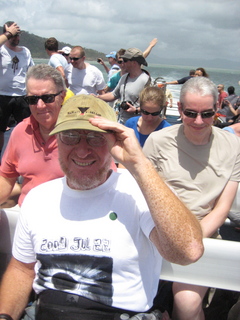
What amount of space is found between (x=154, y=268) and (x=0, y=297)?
0.72 meters

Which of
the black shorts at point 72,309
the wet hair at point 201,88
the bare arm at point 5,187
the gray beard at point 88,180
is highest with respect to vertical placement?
the wet hair at point 201,88

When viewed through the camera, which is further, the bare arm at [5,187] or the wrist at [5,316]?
the bare arm at [5,187]

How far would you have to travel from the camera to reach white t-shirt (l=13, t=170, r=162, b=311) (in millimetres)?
1368

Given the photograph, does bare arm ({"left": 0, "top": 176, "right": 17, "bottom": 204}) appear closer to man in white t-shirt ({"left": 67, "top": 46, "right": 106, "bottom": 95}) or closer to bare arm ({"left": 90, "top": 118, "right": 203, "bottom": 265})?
bare arm ({"left": 90, "top": 118, "right": 203, "bottom": 265})

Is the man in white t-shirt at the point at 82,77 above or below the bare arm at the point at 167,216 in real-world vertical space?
below

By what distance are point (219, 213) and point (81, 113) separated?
1067 mm

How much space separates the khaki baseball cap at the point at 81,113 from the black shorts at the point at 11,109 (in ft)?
10.8

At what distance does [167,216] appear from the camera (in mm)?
1138

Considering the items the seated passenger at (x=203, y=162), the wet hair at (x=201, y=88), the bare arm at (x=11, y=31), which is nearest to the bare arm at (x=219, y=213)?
the seated passenger at (x=203, y=162)

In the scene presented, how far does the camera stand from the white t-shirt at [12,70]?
4512mm

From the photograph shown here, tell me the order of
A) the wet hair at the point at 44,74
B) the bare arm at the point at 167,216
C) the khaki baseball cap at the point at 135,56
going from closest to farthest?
the bare arm at the point at 167,216
the wet hair at the point at 44,74
the khaki baseball cap at the point at 135,56

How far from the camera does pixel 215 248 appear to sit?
1.58m

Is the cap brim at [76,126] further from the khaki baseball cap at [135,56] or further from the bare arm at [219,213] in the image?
the khaki baseball cap at [135,56]

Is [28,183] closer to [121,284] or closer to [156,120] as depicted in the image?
[121,284]
